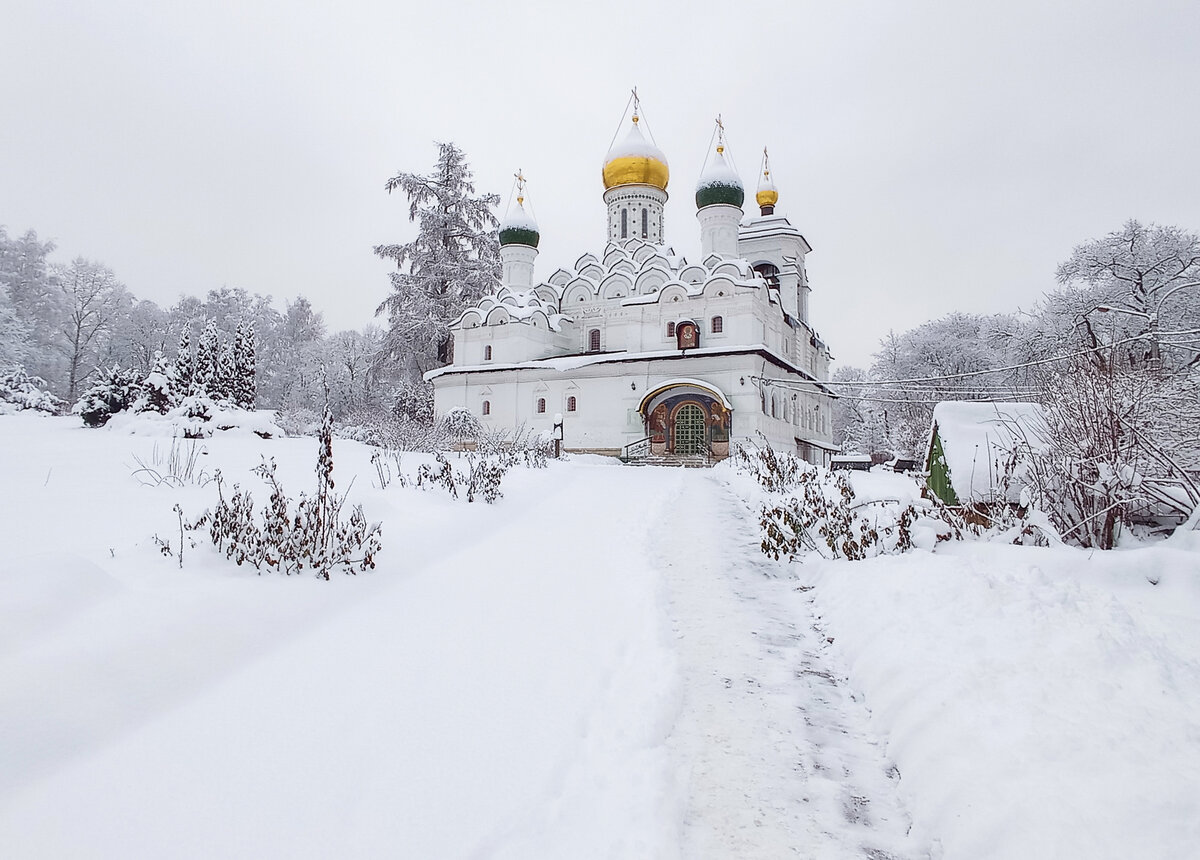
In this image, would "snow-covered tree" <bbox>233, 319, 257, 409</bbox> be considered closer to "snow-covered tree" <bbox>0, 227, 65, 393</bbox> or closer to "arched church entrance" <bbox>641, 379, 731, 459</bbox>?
"arched church entrance" <bbox>641, 379, 731, 459</bbox>

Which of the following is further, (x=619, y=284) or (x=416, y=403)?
(x=416, y=403)

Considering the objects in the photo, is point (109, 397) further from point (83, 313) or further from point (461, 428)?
point (83, 313)

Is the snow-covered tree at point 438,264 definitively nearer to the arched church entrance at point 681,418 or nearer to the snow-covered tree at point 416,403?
the snow-covered tree at point 416,403

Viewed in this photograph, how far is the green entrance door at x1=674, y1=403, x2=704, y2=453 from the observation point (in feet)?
78.8

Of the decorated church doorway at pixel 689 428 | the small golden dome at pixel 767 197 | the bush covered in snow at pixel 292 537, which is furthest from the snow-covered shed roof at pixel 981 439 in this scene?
the small golden dome at pixel 767 197

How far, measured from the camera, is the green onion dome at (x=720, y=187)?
26906mm

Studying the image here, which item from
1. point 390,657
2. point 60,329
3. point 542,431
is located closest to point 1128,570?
point 390,657

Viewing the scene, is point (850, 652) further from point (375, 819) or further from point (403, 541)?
point (403, 541)

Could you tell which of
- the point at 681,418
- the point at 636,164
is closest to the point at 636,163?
the point at 636,164

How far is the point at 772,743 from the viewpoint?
286 cm

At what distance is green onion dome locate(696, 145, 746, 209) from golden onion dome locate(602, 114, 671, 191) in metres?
2.90

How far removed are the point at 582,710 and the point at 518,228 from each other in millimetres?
29659

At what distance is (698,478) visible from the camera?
15.6 meters

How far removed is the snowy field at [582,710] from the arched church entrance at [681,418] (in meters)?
18.7
